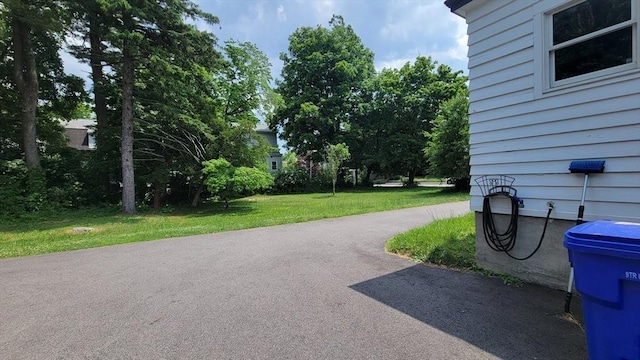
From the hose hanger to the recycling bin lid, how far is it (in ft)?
5.90

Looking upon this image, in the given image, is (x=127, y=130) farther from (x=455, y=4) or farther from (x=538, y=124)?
(x=538, y=124)

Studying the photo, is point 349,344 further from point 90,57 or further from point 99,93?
point 99,93

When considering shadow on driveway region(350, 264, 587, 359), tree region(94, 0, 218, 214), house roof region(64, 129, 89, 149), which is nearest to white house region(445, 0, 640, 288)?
shadow on driveway region(350, 264, 587, 359)

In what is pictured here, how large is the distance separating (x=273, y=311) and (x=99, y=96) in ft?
54.6

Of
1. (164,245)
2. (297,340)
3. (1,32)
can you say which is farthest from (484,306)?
(1,32)

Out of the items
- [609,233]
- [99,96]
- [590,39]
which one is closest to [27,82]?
[99,96]

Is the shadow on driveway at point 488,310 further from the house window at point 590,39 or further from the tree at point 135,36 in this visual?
the tree at point 135,36

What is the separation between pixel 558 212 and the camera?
11.6 feet

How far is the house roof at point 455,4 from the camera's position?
443cm

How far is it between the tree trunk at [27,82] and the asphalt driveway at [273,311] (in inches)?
413

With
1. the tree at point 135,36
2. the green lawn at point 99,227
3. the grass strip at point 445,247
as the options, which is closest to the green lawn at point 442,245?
the grass strip at point 445,247

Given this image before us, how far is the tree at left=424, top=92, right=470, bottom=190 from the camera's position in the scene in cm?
1752

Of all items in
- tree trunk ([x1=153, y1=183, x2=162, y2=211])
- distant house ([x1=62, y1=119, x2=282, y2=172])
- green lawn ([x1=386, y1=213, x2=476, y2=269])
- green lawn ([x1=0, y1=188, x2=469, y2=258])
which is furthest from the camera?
distant house ([x1=62, y1=119, x2=282, y2=172])

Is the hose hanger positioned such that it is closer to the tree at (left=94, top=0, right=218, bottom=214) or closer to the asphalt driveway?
the asphalt driveway
